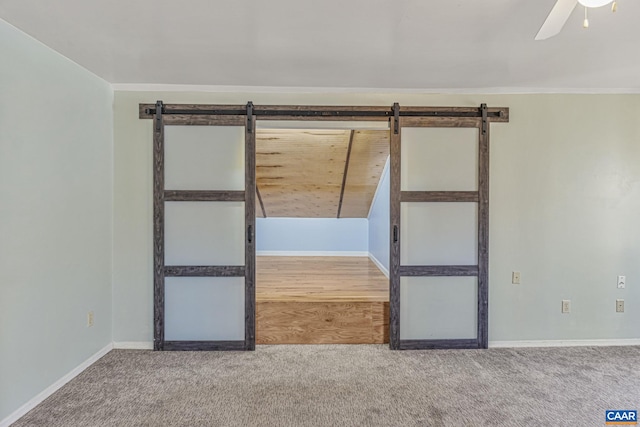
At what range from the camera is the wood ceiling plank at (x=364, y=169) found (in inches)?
173

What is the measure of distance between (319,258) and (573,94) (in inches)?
167

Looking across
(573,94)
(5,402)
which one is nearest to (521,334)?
(573,94)

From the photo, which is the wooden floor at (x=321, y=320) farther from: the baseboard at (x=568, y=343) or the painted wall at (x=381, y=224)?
the painted wall at (x=381, y=224)

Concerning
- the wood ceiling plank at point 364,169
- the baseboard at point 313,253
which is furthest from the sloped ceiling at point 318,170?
the baseboard at point 313,253

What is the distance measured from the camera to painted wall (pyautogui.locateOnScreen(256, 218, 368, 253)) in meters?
6.74

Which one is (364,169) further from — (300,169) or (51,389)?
(51,389)

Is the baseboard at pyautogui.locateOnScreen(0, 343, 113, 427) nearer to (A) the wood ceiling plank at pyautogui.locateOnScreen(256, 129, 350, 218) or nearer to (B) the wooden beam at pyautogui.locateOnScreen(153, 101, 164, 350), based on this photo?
(B) the wooden beam at pyautogui.locateOnScreen(153, 101, 164, 350)

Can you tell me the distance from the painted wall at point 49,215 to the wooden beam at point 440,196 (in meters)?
2.51

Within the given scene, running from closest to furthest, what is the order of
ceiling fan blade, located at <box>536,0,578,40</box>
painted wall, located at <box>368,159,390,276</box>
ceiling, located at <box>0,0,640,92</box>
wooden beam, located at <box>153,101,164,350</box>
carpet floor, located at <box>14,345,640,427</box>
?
ceiling fan blade, located at <box>536,0,578,40</box> < ceiling, located at <box>0,0,640,92</box> < carpet floor, located at <box>14,345,640,427</box> < wooden beam, located at <box>153,101,164,350</box> < painted wall, located at <box>368,159,390,276</box>

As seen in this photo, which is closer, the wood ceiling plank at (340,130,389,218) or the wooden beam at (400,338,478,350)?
the wooden beam at (400,338,478,350)

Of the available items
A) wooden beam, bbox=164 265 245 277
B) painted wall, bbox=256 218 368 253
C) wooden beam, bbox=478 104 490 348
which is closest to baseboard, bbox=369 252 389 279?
painted wall, bbox=256 218 368 253

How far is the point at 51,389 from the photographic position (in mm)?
2492

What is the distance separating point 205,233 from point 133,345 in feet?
3.72

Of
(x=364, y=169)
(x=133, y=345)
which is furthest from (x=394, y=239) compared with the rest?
(x=133, y=345)
